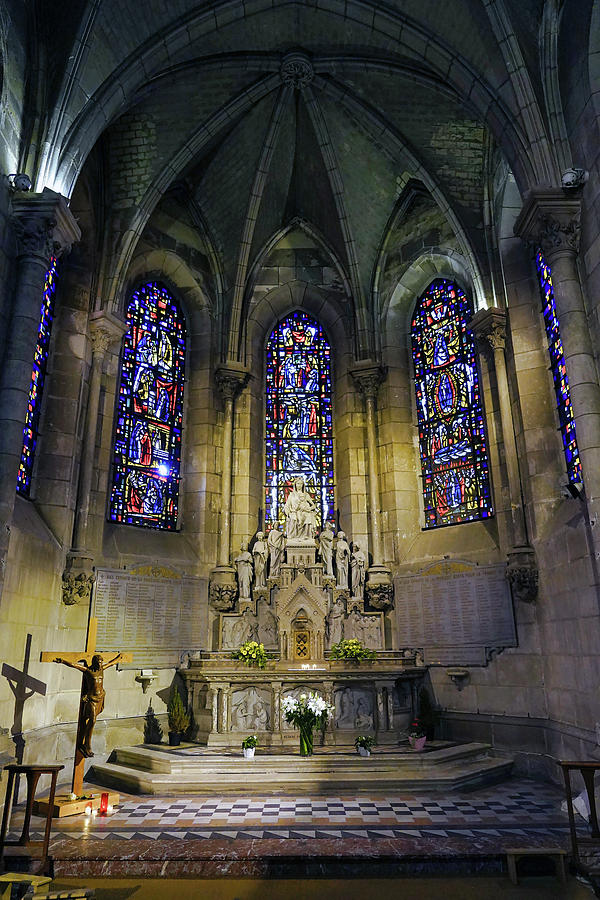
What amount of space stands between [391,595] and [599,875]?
8.45 metres

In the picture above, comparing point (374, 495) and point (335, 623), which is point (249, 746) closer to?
point (335, 623)

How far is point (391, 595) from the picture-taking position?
14695 mm

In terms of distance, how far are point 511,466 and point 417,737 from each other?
206 inches

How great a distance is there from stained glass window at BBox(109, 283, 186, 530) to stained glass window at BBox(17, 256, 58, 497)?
2150 millimetres

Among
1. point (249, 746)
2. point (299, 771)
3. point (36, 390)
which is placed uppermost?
point (36, 390)

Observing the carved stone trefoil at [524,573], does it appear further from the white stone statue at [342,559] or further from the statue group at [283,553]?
the white stone statue at [342,559]

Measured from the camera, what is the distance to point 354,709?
11945mm

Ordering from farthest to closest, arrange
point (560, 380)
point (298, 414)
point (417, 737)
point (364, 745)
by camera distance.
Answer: point (298, 414) → point (560, 380) → point (417, 737) → point (364, 745)

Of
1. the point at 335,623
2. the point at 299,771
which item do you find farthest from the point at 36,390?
the point at 299,771

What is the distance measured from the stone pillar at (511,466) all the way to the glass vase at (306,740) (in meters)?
4.46

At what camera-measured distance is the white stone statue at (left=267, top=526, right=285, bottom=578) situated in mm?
14633

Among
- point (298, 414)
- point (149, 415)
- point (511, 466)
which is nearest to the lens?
point (511, 466)

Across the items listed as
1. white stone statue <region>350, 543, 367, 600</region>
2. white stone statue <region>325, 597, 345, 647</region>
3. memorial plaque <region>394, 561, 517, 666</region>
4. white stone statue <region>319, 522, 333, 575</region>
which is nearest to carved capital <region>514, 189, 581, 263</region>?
memorial plaque <region>394, 561, 517, 666</region>

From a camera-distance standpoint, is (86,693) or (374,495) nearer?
(86,693)
